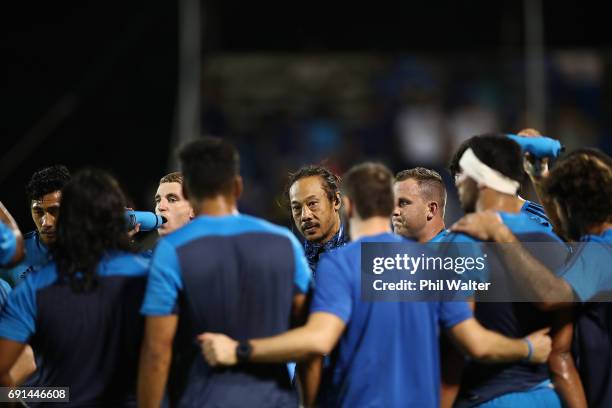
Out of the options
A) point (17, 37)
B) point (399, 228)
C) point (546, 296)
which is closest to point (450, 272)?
point (546, 296)

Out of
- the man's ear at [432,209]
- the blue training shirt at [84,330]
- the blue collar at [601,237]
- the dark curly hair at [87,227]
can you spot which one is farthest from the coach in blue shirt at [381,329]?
the man's ear at [432,209]

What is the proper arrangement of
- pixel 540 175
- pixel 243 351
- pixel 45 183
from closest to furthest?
pixel 243 351 < pixel 540 175 < pixel 45 183

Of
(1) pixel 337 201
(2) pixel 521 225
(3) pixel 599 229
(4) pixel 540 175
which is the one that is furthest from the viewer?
(1) pixel 337 201

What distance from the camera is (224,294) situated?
10.1 ft

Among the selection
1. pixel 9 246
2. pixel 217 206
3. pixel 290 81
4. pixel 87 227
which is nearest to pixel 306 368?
pixel 217 206

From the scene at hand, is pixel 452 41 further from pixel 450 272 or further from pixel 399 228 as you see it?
pixel 450 272

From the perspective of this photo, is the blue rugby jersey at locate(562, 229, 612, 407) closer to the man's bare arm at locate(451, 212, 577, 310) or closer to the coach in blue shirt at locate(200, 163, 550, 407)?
the man's bare arm at locate(451, 212, 577, 310)

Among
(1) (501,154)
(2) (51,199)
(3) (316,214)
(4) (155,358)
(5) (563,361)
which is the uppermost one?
(1) (501,154)

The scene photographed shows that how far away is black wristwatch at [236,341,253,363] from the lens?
10.0ft

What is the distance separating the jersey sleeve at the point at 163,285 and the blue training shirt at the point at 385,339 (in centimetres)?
51

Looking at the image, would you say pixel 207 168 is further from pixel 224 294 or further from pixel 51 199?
pixel 51 199

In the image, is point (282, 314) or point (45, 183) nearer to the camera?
point (282, 314)

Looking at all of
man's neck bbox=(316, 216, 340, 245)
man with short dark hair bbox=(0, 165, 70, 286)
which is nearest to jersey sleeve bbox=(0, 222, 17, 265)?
man with short dark hair bbox=(0, 165, 70, 286)

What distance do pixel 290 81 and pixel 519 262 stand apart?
11.3m
